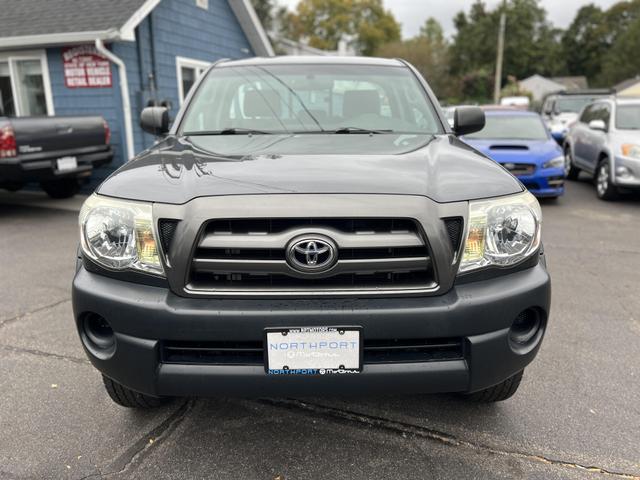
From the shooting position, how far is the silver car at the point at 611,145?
8328 millimetres

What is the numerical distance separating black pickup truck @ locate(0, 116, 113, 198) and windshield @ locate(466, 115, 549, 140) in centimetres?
608

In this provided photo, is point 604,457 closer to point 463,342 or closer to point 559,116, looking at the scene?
point 463,342

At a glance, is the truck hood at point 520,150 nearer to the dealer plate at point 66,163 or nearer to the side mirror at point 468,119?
the side mirror at point 468,119

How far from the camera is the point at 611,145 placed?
28.5 feet

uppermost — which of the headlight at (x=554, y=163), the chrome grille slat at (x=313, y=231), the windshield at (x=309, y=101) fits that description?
the windshield at (x=309, y=101)

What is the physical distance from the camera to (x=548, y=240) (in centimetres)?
636

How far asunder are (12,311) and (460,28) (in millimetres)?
73400

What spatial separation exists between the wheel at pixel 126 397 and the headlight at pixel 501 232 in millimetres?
1563

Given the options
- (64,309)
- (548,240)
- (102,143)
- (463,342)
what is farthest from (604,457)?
(102,143)

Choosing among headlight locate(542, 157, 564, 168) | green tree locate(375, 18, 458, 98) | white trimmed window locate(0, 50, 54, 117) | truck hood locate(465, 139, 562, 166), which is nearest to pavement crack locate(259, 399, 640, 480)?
truck hood locate(465, 139, 562, 166)

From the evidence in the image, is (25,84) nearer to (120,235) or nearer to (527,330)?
(120,235)

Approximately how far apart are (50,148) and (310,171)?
21.9 ft

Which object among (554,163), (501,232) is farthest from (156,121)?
(554,163)

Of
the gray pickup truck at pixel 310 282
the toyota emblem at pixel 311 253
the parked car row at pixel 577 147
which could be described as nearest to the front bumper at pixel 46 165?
the parked car row at pixel 577 147
